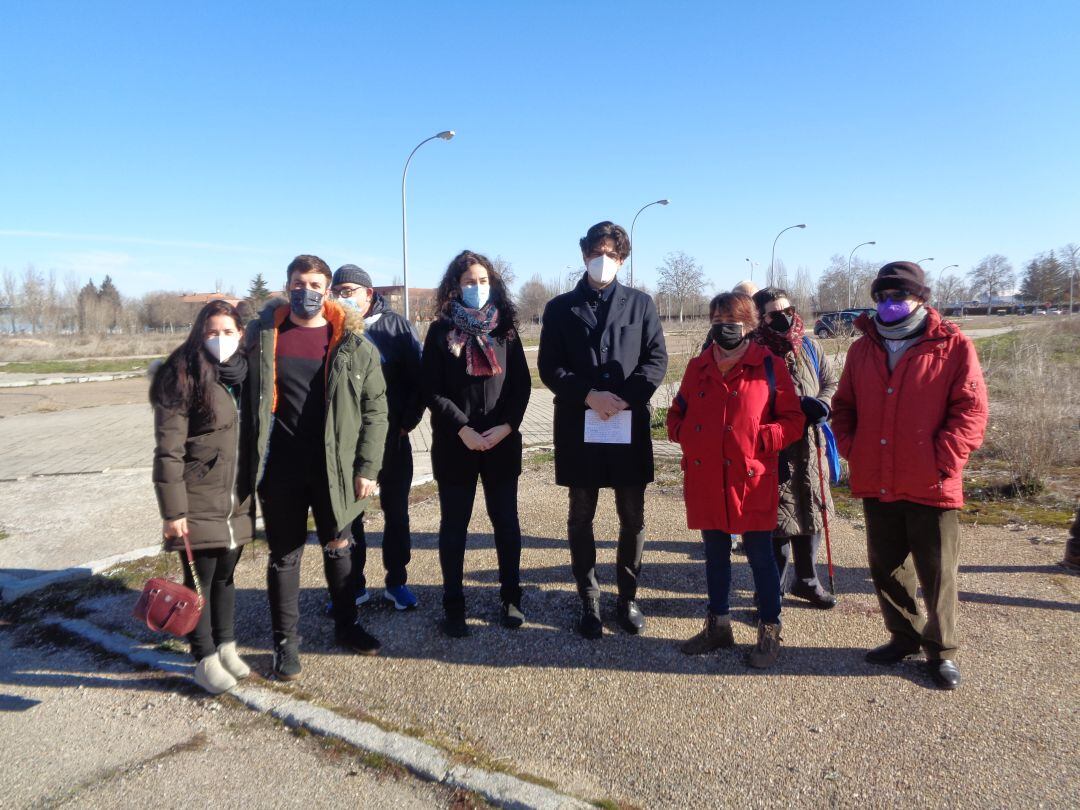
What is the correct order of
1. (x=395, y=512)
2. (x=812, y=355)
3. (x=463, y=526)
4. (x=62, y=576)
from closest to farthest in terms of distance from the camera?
(x=463, y=526), (x=812, y=355), (x=395, y=512), (x=62, y=576)

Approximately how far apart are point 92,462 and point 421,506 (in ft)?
17.9

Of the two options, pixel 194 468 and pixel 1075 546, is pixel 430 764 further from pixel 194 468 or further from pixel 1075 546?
pixel 1075 546

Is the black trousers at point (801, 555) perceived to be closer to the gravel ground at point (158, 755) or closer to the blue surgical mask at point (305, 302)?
the gravel ground at point (158, 755)

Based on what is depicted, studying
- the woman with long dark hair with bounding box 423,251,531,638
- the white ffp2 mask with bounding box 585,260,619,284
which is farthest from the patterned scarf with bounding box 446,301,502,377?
the white ffp2 mask with bounding box 585,260,619,284

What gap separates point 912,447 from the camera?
3146 millimetres

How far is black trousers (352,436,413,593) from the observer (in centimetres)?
418

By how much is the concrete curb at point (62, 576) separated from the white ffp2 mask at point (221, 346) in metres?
2.70

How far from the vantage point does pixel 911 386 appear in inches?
124

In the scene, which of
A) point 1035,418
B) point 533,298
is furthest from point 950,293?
point 1035,418

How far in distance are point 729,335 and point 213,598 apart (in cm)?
289

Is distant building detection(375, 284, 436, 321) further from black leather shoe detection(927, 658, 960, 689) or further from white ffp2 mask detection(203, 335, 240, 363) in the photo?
black leather shoe detection(927, 658, 960, 689)

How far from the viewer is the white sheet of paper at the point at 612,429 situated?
12.1ft

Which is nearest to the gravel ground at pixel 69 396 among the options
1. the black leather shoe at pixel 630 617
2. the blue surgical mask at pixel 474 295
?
the blue surgical mask at pixel 474 295

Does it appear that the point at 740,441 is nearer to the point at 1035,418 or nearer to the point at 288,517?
the point at 288,517
